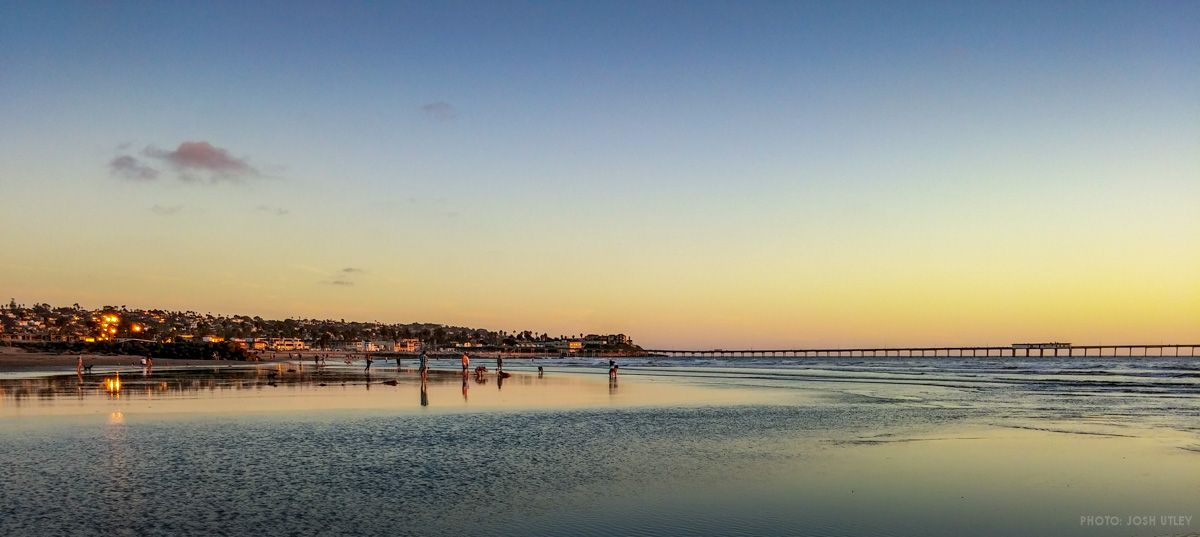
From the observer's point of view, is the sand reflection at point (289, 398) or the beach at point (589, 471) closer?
the beach at point (589, 471)

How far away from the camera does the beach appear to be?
10750 mm

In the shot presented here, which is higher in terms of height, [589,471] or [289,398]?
[589,471]

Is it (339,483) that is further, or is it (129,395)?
(129,395)

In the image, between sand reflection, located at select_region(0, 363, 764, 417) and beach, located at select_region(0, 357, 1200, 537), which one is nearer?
beach, located at select_region(0, 357, 1200, 537)

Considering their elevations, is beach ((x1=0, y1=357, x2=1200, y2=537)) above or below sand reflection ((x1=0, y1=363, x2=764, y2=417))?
above

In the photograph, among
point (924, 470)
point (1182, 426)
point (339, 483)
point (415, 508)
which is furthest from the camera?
point (1182, 426)

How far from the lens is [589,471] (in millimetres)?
14742

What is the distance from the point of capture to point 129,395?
1314 inches

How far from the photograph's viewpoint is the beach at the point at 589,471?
35.3ft

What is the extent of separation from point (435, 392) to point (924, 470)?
26679 millimetres

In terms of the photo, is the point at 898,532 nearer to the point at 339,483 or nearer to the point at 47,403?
the point at 339,483

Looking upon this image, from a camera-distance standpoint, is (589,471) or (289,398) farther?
(289,398)

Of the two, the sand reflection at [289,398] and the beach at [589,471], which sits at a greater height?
the beach at [589,471]

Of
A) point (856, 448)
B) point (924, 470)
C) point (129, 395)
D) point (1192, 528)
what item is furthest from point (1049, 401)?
point (129, 395)
